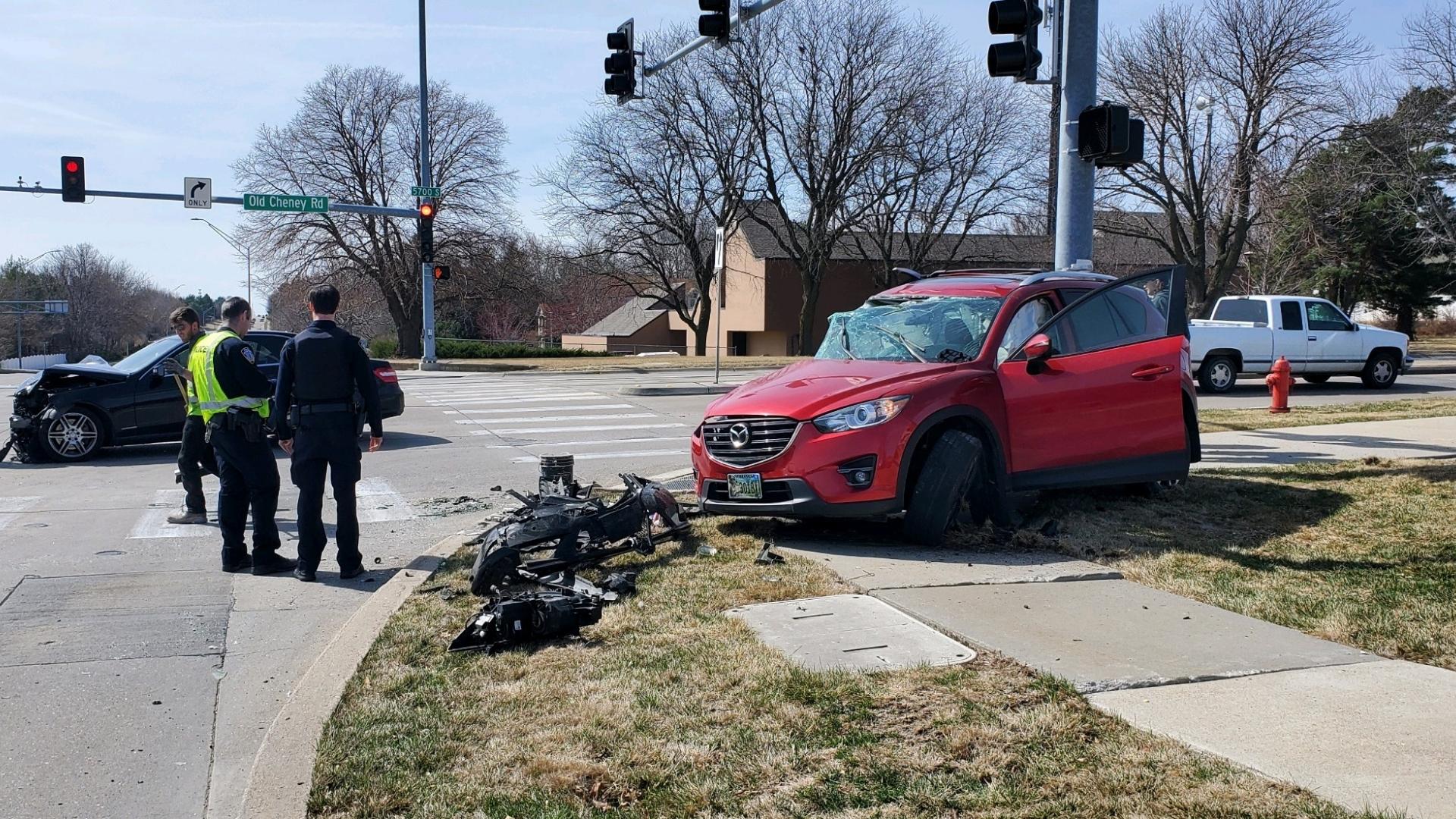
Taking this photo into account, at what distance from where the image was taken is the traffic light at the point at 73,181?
2848cm

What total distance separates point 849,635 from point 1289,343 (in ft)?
67.7

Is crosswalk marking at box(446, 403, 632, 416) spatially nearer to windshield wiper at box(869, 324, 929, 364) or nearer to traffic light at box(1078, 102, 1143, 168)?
traffic light at box(1078, 102, 1143, 168)

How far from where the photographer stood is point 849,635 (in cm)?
564

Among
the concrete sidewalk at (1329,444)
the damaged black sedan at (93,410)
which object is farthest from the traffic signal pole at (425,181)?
the concrete sidewalk at (1329,444)

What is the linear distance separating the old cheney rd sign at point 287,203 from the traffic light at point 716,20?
1968cm

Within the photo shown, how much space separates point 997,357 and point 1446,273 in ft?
176

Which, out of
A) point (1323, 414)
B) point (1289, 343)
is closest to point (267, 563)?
point (1323, 414)

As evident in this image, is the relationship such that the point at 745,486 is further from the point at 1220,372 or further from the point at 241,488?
the point at 1220,372

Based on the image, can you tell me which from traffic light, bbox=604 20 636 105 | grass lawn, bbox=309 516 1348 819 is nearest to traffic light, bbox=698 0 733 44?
→ traffic light, bbox=604 20 636 105

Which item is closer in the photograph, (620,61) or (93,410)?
(93,410)

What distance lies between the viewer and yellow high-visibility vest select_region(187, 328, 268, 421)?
26.3 feet

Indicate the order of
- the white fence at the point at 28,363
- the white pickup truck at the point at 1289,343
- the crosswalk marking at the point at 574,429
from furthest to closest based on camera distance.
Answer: the white fence at the point at 28,363, the white pickup truck at the point at 1289,343, the crosswalk marking at the point at 574,429

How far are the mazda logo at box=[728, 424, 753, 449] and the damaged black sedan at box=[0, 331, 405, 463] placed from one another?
6.62 meters

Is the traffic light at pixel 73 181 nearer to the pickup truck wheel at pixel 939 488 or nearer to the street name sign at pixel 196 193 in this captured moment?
the street name sign at pixel 196 193
